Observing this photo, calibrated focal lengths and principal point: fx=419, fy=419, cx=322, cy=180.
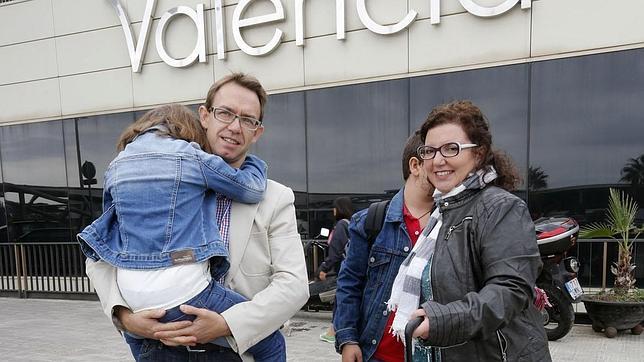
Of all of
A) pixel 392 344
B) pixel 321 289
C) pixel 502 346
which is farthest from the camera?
pixel 321 289

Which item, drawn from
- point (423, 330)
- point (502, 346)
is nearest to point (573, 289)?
point (502, 346)

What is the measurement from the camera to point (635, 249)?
5984 millimetres

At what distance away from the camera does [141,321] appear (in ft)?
4.34

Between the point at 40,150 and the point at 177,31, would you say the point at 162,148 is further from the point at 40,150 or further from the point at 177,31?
the point at 40,150

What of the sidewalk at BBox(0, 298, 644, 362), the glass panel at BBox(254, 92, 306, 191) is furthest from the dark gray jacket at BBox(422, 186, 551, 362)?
the glass panel at BBox(254, 92, 306, 191)

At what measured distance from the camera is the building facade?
242 inches

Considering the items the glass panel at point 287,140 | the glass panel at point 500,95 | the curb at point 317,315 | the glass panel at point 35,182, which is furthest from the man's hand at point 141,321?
the glass panel at point 35,182

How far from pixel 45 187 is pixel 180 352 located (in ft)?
32.0

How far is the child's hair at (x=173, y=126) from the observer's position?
1.49 meters

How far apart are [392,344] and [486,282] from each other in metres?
0.71

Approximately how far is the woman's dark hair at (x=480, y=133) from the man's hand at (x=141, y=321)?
1.13 m

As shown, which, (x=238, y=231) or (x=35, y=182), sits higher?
(x=238, y=231)

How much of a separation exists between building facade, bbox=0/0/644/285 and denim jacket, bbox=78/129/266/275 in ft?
19.7

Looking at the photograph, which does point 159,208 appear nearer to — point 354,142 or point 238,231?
point 238,231
